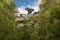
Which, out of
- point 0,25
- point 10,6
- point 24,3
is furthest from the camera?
point 24,3

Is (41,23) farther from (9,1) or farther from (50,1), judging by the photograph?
(9,1)

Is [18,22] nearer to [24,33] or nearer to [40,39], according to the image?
[24,33]

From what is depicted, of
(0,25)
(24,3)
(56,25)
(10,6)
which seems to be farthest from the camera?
(24,3)

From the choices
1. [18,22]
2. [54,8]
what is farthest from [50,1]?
[18,22]

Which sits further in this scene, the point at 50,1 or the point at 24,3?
the point at 24,3

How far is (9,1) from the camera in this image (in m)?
9.79

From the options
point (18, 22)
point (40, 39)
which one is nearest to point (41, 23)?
point (40, 39)

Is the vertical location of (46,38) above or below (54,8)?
below

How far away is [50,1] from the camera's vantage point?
834 centimetres

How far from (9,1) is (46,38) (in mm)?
2705

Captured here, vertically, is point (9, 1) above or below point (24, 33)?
above

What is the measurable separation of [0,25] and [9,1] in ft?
5.91

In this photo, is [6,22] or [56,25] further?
[6,22]

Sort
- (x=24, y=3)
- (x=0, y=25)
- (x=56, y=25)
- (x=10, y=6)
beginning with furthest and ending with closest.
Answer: (x=24, y=3), (x=10, y=6), (x=0, y=25), (x=56, y=25)
